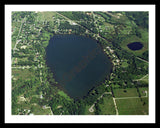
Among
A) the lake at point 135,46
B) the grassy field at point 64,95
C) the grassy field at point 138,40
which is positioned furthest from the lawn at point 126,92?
the lake at point 135,46

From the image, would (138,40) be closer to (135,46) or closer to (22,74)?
(135,46)

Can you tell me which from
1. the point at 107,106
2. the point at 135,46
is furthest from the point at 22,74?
the point at 135,46

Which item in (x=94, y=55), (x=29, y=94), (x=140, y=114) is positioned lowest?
(x=140, y=114)

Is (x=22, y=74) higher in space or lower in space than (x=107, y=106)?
higher

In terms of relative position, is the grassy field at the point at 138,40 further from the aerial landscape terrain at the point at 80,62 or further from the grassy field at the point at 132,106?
the grassy field at the point at 132,106

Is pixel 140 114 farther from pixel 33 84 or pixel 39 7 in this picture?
pixel 39 7

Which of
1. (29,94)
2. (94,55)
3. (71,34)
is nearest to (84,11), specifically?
(71,34)

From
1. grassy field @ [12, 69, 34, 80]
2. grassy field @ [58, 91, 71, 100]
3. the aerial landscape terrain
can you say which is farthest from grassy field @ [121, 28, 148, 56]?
grassy field @ [12, 69, 34, 80]
